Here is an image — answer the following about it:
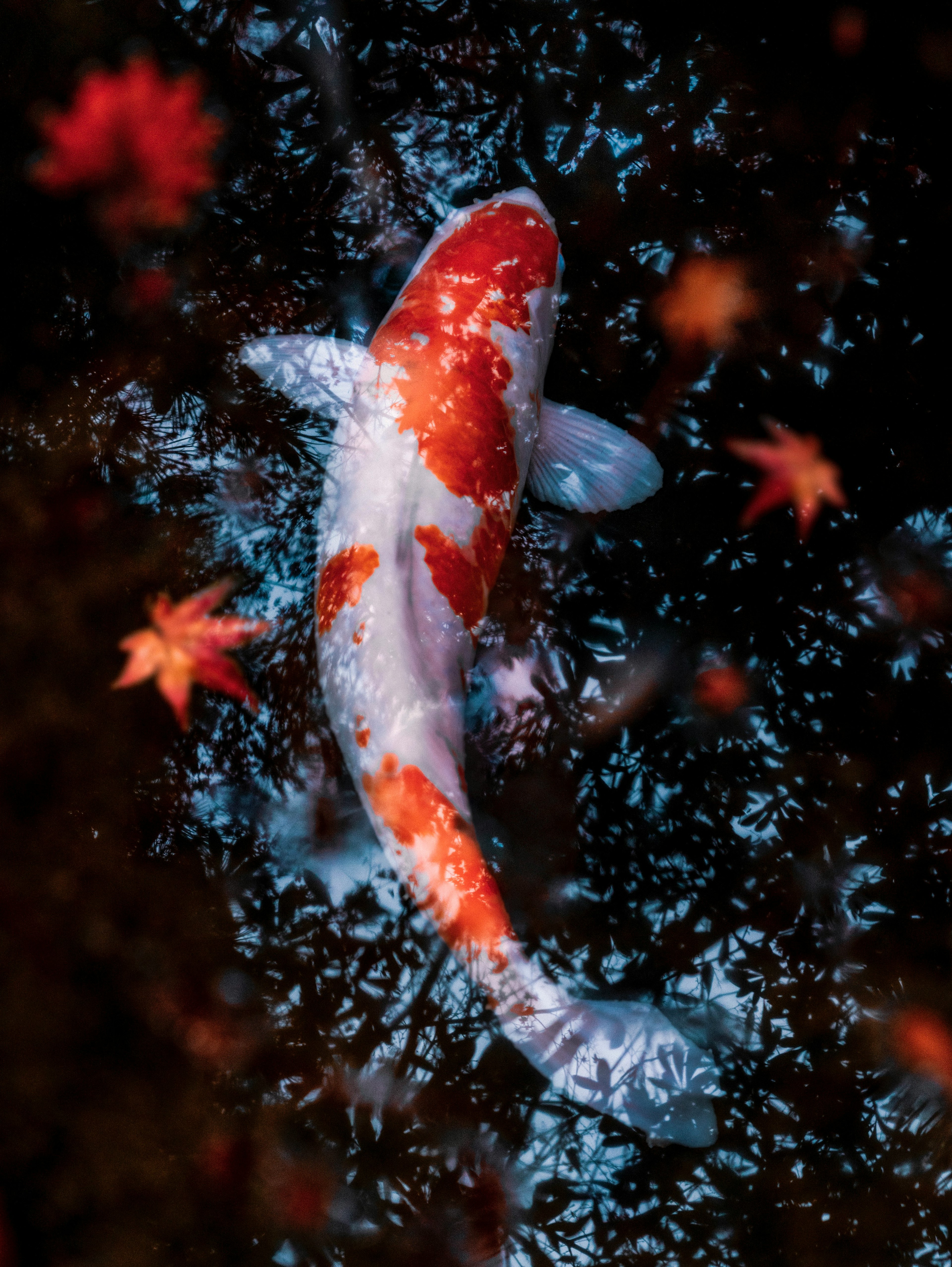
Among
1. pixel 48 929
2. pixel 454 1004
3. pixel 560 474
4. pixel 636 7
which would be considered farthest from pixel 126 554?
pixel 636 7

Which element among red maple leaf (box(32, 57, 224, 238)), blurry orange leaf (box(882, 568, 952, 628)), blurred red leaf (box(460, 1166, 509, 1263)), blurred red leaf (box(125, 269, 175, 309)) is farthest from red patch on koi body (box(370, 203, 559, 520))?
blurred red leaf (box(460, 1166, 509, 1263))

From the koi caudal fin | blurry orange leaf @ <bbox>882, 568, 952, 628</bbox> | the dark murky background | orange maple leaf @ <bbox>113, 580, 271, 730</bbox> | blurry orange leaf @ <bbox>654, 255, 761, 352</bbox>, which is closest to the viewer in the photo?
the koi caudal fin

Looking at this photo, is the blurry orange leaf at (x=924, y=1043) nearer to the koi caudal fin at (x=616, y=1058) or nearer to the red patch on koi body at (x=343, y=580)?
the koi caudal fin at (x=616, y=1058)

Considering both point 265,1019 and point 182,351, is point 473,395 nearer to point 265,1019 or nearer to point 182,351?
point 182,351

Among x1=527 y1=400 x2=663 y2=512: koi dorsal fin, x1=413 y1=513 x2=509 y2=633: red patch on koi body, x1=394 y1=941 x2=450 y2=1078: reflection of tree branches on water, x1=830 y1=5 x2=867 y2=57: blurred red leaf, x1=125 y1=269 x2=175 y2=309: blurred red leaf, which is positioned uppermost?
x1=125 y1=269 x2=175 y2=309: blurred red leaf

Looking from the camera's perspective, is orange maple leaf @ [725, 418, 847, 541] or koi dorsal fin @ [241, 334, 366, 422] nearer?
koi dorsal fin @ [241, 334, 366, 422]

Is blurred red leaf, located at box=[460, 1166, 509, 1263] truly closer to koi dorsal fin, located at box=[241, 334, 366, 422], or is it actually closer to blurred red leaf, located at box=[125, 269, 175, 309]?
koi dorsal fin, located at box=[241, 334, 366, 422]

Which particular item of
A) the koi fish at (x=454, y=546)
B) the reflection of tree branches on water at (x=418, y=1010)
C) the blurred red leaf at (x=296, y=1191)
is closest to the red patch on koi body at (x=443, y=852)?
the koi fish at (x=454, y=546)

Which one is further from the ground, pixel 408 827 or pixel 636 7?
pixel 636 7
